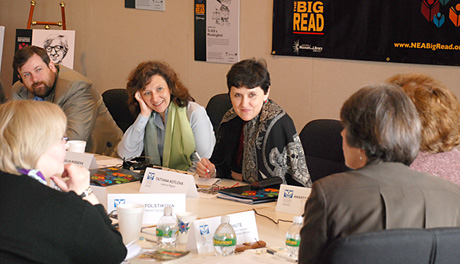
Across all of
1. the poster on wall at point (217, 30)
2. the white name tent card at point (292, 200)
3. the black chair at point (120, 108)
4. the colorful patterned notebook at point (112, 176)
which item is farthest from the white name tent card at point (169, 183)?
the poster on wall at point (217, 30)

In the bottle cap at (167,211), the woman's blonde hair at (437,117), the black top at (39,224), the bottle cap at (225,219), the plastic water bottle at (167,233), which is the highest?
the woman's blonde hair at (437,117)

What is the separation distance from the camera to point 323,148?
10.5 feet

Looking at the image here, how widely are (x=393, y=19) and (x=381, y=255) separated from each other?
3.14 meters

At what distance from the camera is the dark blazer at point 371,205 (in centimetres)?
145

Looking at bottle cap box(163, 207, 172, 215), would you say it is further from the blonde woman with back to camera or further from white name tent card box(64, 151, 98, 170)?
white name tent card box(64, 151, 98, 170)

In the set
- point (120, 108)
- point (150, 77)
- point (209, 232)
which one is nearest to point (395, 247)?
point (209, 232)

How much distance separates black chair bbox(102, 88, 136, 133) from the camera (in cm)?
489

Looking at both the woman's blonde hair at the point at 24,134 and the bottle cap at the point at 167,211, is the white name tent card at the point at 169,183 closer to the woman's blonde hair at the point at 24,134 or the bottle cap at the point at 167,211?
the bottle cap at the point at 167,211

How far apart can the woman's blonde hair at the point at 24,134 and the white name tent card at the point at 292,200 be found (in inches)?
45.0

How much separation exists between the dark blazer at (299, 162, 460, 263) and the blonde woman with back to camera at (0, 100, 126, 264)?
1.99ft

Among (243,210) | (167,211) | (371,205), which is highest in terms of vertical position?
(371,205)

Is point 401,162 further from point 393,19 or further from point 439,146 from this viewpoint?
point 393,19

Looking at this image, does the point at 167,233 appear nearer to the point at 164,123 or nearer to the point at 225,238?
the point at 225,238

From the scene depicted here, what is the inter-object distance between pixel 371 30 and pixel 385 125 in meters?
2.93
